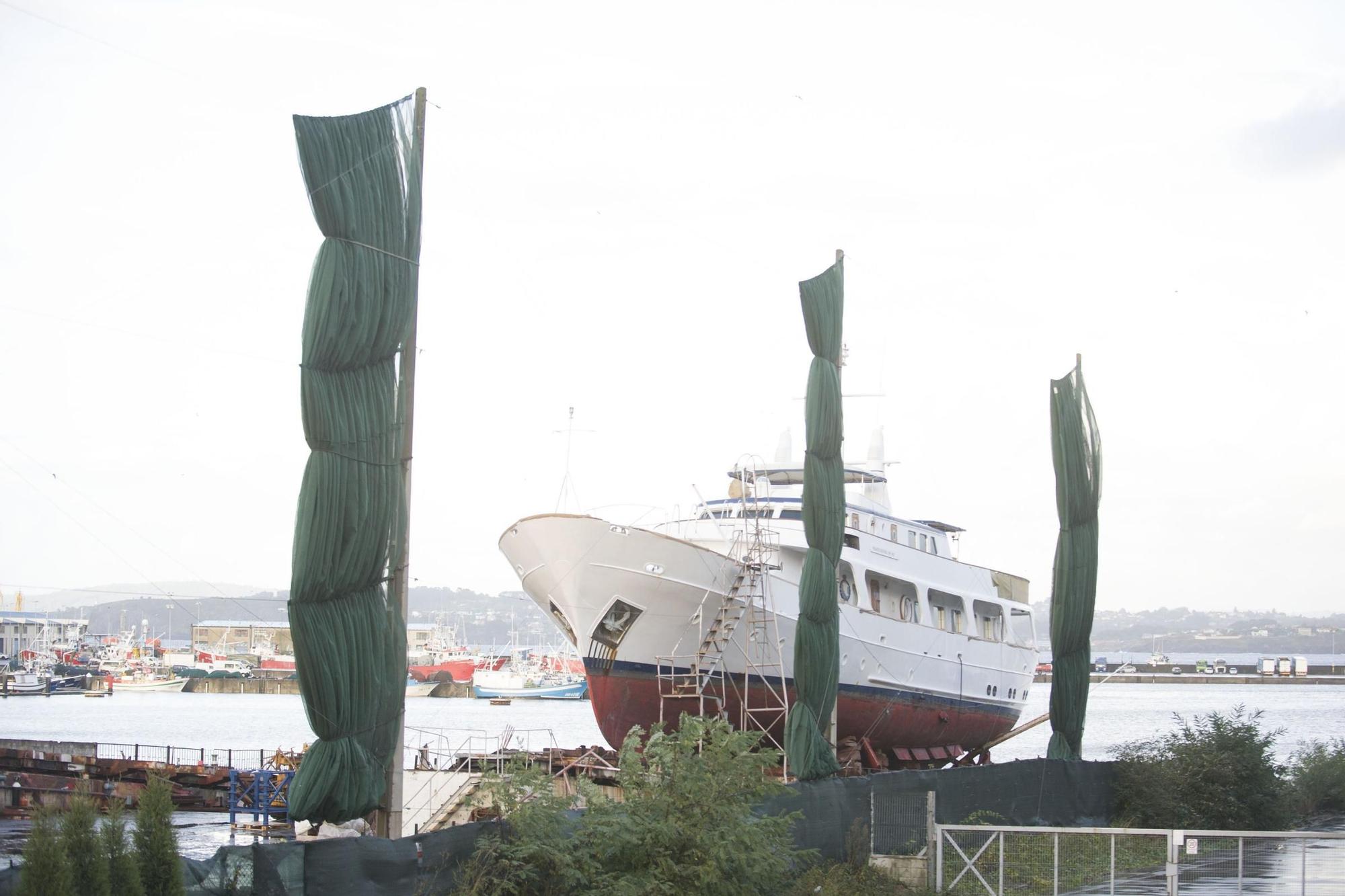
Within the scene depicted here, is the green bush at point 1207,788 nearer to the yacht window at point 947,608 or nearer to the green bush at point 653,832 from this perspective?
the yacht window at point 947,608

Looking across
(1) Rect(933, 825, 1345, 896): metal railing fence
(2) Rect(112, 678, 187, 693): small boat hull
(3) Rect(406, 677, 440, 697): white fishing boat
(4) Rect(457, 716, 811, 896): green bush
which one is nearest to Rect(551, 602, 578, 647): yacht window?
(1) Rect(933, 825, 1345, 896): metal railing fence

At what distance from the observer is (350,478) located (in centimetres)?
1439

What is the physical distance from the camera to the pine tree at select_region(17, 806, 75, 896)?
31.3 ft

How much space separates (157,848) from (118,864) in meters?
0.35

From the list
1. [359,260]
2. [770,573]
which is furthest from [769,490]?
[359,260]

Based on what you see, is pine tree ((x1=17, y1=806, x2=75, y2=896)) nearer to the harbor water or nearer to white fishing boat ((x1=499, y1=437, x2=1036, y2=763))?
the harbor water

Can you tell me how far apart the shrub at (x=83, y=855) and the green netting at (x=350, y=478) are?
12.1 ft

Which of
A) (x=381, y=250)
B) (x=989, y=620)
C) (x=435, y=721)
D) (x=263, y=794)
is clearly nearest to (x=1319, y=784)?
(x=989, y=620)

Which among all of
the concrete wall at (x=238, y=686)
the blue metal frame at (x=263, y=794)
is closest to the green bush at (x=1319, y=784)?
the blue metal frame at (x=263, y=794)

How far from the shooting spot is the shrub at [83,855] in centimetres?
996

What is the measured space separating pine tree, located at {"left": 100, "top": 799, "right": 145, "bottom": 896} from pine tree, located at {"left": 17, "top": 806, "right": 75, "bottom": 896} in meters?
0.55

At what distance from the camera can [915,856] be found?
1844 centimetres

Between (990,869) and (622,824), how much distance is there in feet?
24.5

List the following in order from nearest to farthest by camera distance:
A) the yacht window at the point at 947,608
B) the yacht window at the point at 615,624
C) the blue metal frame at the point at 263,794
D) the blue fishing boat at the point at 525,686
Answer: the blue metal frame at the point at 263,794 → the yacht window at the point at 615,624 → the yacht window at the point at 947,608 → the blue fishing boat at the point at 525,686
